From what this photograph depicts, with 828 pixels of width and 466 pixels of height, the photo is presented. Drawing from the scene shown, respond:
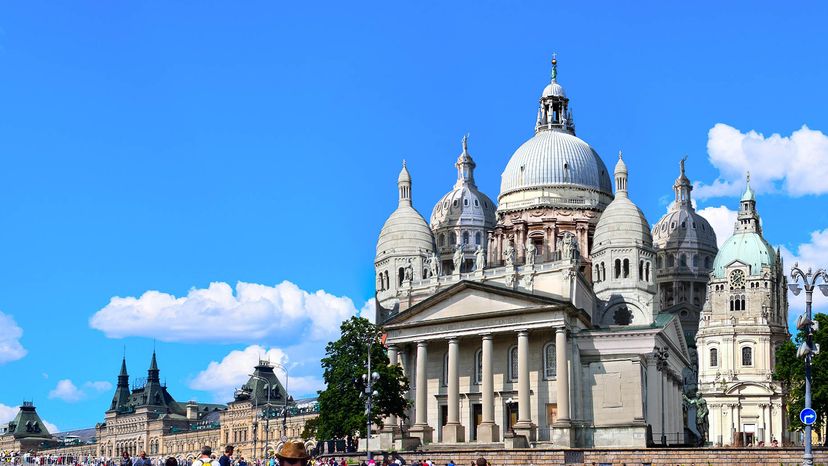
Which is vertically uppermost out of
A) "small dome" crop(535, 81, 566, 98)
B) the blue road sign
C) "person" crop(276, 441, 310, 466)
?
"small dome" crop(535, 81, 566, 98)

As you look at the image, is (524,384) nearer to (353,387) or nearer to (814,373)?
(353,387)

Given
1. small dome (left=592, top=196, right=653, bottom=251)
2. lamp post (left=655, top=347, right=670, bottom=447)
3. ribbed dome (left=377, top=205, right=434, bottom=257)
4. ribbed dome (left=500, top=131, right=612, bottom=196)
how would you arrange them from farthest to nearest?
ribbed dome (left=500, top=131, right=612, bottom=196) → ribbed dome (left=377, top=205, right=434, bottom=257) → small dome (left=592, top=196, right=653, bottom=251) → lamp post (left=655, top=347, right=670, bottom=447)

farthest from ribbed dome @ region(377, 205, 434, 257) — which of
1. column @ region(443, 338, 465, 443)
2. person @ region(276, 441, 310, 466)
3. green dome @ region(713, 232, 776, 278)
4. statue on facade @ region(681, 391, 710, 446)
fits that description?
person @ region(276, 441, 310, 466)

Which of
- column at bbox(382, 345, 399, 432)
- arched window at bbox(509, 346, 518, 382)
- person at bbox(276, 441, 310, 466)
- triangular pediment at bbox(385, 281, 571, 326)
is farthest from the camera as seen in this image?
column at bbox(382, 345, 399, 432)

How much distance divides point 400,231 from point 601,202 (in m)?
20.6

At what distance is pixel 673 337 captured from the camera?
94.8m

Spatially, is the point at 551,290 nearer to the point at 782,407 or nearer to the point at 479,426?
the point at 479,426

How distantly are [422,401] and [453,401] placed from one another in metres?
2.61

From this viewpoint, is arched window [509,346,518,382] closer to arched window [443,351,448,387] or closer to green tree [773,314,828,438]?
arched window [443,351,448,387]

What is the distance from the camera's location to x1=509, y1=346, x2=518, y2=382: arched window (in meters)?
82.6

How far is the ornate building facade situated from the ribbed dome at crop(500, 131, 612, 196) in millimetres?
32458

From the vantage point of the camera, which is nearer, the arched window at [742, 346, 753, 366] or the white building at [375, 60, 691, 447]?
the white building at [375, 60, 691, 447]

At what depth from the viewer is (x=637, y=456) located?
199 feet

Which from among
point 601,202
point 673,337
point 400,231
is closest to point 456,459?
point 673,337
